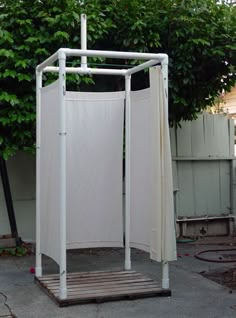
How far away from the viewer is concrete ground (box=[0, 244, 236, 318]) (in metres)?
5.05

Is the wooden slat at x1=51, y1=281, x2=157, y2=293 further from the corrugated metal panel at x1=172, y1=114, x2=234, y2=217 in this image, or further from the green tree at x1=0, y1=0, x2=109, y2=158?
the corrugated metal panel at x1=172, y1=114, x2=234, y2=217

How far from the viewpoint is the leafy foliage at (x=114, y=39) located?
740 centimetres

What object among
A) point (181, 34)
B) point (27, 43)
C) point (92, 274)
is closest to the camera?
point (92, 274)

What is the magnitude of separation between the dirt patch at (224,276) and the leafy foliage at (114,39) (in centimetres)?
276

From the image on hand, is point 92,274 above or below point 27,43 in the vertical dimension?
below

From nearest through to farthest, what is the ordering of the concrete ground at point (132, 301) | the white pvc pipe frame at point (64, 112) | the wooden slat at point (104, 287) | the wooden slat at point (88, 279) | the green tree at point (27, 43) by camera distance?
the concrete ground at point (132, 301) < the white pvc pipe frame at point (64, 112) < the wooden slat at point (104, 287) < the wooden slat at point (88, 279) < the green tree at point (27, 43)

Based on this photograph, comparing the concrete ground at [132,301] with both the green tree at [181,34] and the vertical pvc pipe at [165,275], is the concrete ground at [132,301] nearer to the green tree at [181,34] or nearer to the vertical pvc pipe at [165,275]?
the vertical pvc pipe at [165,275]

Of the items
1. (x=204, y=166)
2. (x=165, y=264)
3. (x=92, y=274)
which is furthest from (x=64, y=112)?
(x=204, y=166)

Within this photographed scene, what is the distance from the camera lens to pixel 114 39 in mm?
8117

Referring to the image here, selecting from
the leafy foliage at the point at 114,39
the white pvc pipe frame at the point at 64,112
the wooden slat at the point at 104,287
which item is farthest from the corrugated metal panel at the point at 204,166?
the wooden slat at the point at 104,287

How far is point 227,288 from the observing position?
5.96 metres

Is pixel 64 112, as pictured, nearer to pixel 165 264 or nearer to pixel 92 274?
pixel 165 264

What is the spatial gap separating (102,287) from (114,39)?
407cm

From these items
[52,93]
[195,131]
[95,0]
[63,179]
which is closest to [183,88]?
[195,131]
